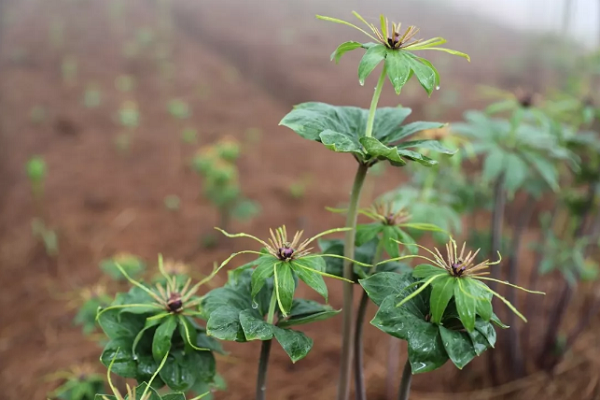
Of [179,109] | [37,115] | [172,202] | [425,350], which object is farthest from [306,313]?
[37,115]

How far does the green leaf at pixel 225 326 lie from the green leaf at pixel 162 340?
0.37ft

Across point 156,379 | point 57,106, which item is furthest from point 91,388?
point 57,106

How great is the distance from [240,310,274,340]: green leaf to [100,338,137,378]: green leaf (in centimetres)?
22

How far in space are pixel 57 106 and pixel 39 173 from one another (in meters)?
1.99

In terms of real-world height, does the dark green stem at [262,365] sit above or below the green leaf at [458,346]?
below

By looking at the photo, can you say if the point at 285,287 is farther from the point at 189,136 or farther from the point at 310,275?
the point at 189,136

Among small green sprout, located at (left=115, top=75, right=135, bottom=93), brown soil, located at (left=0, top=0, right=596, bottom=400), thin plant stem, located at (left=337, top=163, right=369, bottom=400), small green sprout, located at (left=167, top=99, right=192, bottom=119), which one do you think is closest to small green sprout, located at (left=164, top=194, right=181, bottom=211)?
brown soil, located at (left=0, top=0, right=596, bottom=400)

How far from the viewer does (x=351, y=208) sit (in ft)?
2.36

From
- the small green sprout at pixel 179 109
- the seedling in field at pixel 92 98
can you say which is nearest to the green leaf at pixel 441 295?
the small green sprout at pixel 179 109

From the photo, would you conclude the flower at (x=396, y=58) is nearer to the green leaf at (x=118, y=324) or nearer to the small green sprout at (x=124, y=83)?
the green leaf at (x=118, y=324)

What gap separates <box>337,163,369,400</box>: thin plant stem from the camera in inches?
27.5

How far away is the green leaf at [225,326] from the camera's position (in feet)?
1.95

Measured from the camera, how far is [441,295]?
22.5 inches

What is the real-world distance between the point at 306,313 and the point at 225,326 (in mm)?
147
